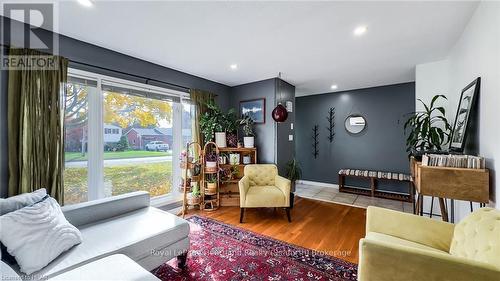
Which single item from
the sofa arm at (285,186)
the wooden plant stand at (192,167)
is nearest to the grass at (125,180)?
the wooden plant stand at (192,167)

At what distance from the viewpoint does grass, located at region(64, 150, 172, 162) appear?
2401 millimetres

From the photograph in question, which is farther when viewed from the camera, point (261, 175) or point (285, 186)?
point (261, 175)

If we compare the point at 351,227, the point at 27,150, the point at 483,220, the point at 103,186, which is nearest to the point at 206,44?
the point at 27,150

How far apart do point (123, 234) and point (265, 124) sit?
2.88 metres

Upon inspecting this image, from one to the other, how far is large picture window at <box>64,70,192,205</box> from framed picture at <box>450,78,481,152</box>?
364cm

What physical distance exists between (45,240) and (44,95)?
156 cm

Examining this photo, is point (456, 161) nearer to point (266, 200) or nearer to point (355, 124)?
point (266, 200)

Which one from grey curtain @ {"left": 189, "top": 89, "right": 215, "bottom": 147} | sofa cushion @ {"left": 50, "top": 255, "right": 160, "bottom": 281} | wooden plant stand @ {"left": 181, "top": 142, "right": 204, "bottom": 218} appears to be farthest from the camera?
grey curtain @ {"left": 189, "top": 89, "right": 215, "bottom": 147}

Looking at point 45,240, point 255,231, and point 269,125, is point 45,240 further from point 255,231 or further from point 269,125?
point 269,125

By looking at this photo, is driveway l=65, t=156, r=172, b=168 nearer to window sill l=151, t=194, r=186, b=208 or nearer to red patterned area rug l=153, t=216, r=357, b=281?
window sill l=151, t=194, r=186, b=208

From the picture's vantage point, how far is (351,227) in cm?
278

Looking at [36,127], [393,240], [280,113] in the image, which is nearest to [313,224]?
[393,240]

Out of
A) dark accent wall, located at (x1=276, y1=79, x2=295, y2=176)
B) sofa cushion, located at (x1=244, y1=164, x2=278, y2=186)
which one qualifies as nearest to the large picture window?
sofa cushion, located at (x1=244, y1=164, x2=278, y2=186)

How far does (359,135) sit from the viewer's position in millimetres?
4723
